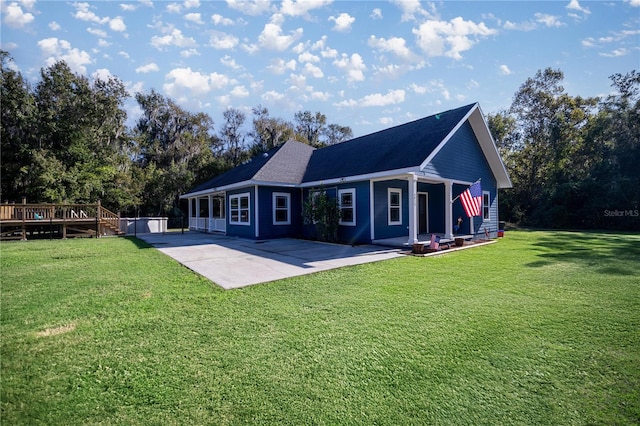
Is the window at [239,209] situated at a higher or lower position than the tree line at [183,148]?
lower

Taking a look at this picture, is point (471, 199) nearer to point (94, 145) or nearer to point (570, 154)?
point (570, 154)

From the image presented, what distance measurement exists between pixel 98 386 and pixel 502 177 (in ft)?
58.2

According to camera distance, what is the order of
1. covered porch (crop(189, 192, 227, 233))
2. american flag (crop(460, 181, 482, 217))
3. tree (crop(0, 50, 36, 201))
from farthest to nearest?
1. tree (crop(0, 50, 36, 201))
2. covered porch (crop(189, 192, 227, 233))
3. american flag (crop(460, 181, 482, 217))

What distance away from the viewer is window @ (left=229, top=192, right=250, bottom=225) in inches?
558

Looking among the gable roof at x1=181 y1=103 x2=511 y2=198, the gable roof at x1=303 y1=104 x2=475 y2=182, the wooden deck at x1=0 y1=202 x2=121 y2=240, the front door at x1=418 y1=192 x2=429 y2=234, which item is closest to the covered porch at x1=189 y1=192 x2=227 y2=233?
the gable roof at x1=181 y1=103 x2=511 y2=198

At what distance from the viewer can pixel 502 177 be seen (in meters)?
15.8

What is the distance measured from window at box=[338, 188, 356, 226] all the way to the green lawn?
6366 millimetres

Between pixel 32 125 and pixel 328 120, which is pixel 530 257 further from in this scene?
pixel 328 120

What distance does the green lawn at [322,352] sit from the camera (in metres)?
2.18

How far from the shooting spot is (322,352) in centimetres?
298

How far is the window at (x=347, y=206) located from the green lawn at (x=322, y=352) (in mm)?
6366

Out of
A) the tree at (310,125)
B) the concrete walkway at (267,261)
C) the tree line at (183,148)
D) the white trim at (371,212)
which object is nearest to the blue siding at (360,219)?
the white trim at (371,212)

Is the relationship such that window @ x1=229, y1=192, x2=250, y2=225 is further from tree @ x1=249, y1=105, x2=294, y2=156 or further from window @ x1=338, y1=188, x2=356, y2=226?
tree @ x1=249, y1=105, x2=294, y2=156

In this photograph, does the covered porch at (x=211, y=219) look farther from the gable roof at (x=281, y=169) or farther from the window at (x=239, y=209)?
the window at (x=239, y=209)
